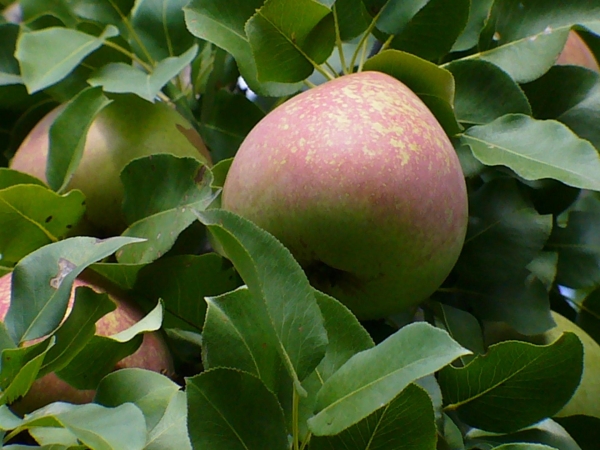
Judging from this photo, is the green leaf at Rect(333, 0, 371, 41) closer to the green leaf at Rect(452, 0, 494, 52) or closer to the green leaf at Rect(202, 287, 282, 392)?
the green leaf at Rect(452, 0, 494, 52)

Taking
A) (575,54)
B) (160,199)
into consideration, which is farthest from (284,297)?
(575,54)

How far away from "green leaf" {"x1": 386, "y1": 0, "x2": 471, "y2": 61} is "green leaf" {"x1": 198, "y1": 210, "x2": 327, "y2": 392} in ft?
1.04

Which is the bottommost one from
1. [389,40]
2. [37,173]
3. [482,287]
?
[482,287]

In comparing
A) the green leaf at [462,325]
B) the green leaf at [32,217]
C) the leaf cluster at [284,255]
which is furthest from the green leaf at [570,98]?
the green leaf at [32,217]

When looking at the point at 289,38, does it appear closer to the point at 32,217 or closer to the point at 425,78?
the point at 425,78

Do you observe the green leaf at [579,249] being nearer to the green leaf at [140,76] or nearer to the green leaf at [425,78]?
the green leaf at [425,78]

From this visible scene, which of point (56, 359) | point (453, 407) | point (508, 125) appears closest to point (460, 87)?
point (508, 125)

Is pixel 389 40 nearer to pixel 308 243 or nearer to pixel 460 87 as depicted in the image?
pixel 460 87

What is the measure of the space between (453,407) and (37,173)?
436 millimetres

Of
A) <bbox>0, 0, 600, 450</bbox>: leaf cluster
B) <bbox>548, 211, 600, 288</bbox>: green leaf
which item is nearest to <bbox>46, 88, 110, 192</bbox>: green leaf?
<bbox>0, 0, 600, 450</bbox>: leaf cluster

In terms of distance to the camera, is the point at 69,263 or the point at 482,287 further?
the point at 482,287

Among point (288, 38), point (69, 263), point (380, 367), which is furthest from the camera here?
point (288, 38)

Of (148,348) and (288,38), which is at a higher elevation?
(288,38)

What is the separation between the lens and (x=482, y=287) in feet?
2.39
